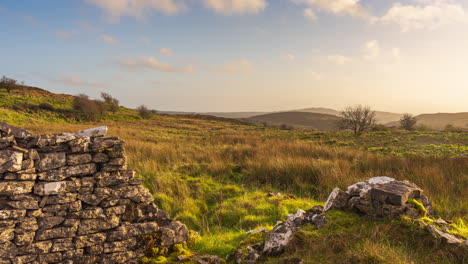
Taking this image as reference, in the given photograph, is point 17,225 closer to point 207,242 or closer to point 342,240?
point 207,242

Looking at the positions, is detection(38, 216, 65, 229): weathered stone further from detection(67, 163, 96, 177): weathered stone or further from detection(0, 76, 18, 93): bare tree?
detection(0, 76, 18, 93): bare tree

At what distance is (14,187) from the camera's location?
11.6 ft

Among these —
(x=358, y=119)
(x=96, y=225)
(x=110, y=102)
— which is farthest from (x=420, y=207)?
(x=110, y=102)

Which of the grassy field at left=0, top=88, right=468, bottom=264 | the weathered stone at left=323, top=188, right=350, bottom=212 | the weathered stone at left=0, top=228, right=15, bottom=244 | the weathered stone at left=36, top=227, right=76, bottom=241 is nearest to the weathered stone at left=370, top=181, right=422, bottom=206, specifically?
the grassy field at left=0, top=88, right=468, bottom=264

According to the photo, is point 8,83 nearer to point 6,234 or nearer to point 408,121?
point 6,234

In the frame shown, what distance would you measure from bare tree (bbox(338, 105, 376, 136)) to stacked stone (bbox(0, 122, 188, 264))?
29001 mm

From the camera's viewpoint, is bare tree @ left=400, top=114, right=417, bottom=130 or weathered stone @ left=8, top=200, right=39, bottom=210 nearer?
weathered stone @ left=8, top=200, right=39, bottom=210

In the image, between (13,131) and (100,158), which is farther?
(100,158)

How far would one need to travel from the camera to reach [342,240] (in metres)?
3.01

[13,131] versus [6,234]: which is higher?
[13,131]

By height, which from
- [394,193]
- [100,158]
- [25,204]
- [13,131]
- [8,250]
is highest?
[13,131]

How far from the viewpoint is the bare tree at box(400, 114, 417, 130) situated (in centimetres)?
3749

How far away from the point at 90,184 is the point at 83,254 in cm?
115

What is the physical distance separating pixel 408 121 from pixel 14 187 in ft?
153
